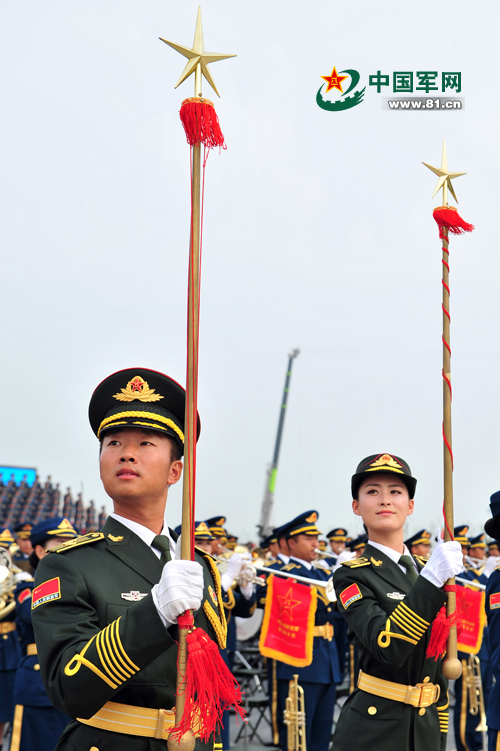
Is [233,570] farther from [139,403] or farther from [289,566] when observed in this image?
[139,403]

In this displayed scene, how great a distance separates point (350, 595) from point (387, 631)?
545 mm

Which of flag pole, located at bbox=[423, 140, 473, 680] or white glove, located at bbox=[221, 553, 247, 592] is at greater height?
flag pole, located at bbox=[423, 140, 473, 680]

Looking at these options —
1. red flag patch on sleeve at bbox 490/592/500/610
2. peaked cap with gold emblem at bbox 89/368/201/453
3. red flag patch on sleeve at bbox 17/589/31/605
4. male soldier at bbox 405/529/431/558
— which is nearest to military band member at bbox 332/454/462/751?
red flag patch on sleeve at bbox 490/592/500/610

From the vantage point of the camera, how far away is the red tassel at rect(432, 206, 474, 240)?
4.03m

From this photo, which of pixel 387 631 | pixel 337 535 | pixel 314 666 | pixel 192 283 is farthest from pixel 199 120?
pixel 337 535

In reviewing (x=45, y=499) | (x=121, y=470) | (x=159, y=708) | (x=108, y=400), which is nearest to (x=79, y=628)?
(x=159, y=708)

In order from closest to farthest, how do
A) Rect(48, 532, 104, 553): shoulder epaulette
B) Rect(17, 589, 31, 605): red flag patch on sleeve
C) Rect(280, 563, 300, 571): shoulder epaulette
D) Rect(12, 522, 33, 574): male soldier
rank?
Rect(48, 532, 104, 553): shoulder epaulette < Rect(17, 589, 31, 605): red flag patch on sleeve < Rect(280, 563, 300, 571): shoulder epaulette < Rect(12, 522, 33, 574): male soldier

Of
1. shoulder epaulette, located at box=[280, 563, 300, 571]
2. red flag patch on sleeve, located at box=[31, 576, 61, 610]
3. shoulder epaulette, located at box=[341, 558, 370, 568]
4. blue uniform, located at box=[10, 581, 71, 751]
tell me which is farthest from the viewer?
shoulder epaulette, located at box=[280, 563, 300, 571]

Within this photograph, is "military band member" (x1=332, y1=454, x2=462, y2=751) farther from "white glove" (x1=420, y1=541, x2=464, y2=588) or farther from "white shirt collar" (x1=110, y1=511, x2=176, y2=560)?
"white shirt collar" (x1=110, y1=511, x2=176, y2=560)

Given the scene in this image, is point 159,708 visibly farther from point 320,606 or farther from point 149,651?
point 320,606

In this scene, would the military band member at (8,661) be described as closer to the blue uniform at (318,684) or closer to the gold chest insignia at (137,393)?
the blue uniform at (318,684)

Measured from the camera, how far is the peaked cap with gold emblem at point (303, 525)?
970cm

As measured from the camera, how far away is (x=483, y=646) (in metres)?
10.3

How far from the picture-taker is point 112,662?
2.32 metres
